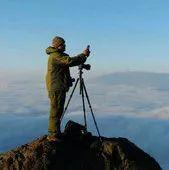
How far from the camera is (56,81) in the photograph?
2384 centimetres

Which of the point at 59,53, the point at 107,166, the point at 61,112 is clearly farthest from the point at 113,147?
the point at 59,53

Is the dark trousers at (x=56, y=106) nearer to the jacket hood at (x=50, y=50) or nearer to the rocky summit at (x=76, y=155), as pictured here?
the rocky summit at (x=76, y=155)

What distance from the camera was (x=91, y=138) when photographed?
24906mm

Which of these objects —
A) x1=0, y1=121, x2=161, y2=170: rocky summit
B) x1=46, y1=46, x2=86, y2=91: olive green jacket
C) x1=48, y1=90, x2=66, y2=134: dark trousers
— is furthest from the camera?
x1=48, y1=90, x2=66, y2=134: dark trousers

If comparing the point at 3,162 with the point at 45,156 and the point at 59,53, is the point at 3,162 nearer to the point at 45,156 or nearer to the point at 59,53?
the point at 45,156

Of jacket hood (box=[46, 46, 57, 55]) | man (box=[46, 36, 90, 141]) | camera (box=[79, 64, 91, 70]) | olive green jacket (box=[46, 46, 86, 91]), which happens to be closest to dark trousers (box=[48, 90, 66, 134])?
man (box=[46, 36, 90, 141])

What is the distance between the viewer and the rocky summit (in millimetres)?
23453

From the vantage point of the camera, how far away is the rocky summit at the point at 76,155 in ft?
76.9

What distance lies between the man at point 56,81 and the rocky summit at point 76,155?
681mm

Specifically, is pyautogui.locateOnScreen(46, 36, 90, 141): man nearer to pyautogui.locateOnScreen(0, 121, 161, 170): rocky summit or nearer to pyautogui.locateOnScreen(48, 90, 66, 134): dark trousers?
pyautogui.locateOnScreen(48, 90, 66, 134): dark trousers

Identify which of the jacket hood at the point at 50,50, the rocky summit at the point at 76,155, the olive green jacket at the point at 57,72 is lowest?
the rocky summit at the point at 76,155

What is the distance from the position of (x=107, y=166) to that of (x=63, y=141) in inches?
79.6

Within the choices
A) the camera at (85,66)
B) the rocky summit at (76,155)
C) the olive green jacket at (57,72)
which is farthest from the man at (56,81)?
the rocky summit at (76,155)

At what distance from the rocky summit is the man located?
681 mm
